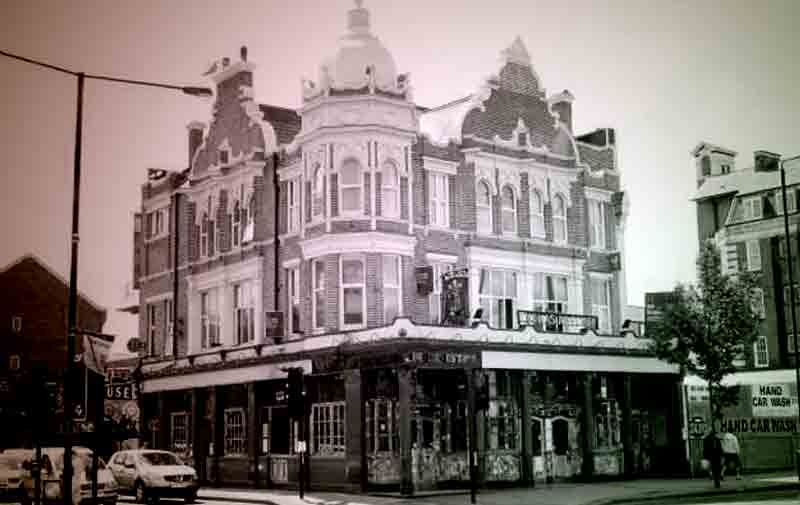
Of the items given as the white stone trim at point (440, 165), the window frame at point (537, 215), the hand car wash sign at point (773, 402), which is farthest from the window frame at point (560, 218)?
the hand car wash sign at point (773, 402)

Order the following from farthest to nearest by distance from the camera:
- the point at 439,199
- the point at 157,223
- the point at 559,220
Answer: the point at 157,223, the point at 559,220, the point at 439,199

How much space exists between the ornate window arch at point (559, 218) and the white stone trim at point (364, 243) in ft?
24.6

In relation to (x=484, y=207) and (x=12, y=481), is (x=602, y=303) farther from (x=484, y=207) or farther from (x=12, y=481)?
(x=12, y=481)

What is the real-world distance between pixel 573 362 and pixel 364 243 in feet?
28.0

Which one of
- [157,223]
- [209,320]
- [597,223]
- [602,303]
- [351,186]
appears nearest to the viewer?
[351,186]

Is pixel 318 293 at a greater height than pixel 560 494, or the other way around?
pixel 318 293

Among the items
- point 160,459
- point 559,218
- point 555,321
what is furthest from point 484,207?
point 160,459

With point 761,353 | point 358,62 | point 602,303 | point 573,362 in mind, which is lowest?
point 573,362

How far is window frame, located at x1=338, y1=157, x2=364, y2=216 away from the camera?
34.8 m

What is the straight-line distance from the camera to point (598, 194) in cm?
4247

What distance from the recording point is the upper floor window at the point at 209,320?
41969 millimetres

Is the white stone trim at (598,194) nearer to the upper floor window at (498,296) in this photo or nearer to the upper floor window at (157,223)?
the upper floor window at (498,296)

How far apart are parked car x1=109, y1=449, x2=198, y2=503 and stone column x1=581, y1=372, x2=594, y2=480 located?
13.9m

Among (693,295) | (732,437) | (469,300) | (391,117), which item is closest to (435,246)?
(469,300)
